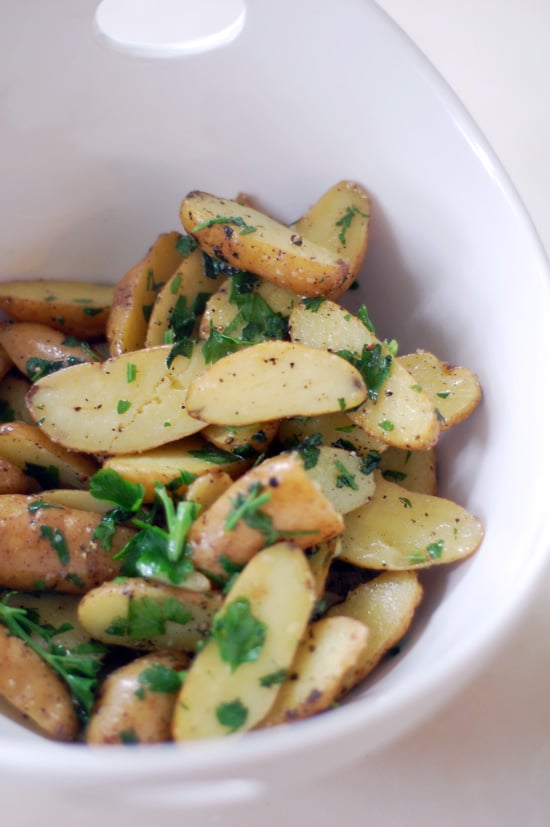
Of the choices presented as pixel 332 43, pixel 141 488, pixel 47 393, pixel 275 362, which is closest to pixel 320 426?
pixel 275 362

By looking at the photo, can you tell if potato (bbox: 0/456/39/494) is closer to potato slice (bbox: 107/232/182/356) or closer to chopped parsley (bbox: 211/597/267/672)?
potato slice (bbox: 107/232/182/356)

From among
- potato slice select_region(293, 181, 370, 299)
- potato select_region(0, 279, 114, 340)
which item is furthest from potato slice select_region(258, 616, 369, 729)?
potato select_region(0, 279, 114, 340)

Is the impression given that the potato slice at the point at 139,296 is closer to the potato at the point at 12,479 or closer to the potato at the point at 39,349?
the potato at the point at 39,349

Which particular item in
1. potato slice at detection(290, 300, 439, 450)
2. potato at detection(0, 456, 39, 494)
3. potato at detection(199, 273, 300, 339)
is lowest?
potato at detection(0, 456, 39, 494)

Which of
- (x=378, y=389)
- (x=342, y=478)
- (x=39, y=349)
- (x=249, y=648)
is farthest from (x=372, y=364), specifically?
(x=39, y=349)

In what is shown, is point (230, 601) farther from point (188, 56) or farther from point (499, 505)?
point (188, 56)

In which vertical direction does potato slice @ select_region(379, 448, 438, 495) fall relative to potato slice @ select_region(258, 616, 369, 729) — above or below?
above
